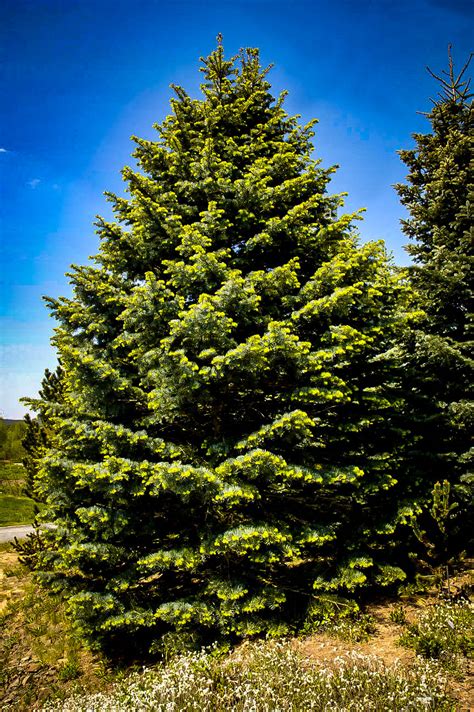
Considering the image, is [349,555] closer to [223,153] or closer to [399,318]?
[399,318]

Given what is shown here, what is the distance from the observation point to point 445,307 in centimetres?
1010

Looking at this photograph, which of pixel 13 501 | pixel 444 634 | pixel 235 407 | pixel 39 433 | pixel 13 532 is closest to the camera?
pixel 444 634

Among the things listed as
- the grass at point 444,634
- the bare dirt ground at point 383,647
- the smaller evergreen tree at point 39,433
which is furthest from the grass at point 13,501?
the grass at point 444,634

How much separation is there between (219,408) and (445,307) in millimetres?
7175

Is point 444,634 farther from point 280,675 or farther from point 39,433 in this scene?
point 39,433

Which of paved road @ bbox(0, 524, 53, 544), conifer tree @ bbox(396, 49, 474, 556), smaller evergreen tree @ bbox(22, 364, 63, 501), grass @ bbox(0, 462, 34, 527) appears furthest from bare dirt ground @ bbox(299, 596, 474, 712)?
grass @ bbox(0, 462, 34, 527)

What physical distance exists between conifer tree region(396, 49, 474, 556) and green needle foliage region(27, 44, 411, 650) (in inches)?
71.8

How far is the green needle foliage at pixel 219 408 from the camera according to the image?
6223 mm

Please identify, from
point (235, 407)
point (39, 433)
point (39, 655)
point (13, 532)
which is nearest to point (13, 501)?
point (13, 532)

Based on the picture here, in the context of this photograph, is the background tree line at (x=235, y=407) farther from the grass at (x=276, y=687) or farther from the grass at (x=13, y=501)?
the grass at (x=13, y=501)

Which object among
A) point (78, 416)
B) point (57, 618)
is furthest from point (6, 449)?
point (78, 416)

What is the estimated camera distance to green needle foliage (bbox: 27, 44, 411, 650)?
20.4ft

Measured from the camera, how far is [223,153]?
8664mm

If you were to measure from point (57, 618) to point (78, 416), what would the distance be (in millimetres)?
6384
